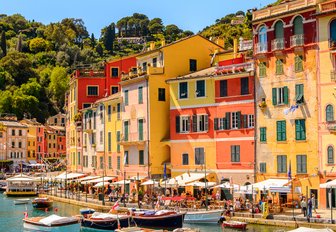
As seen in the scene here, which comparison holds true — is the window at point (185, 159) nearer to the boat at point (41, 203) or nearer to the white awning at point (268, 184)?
the white awning at point (268, 184)

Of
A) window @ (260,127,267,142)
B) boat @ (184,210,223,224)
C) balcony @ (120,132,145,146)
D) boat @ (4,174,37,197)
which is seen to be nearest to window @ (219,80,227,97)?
window @ (260,127,267,142)

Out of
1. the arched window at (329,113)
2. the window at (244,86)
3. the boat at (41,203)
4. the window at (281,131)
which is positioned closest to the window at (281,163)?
the window at (281,131)

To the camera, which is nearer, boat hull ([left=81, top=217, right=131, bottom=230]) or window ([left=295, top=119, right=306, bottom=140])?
boat hull ([left=81, top=217, right=131, bottom=230])

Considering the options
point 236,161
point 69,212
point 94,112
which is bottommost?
point 69,212

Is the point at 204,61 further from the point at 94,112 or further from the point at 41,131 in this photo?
the point at 41,131

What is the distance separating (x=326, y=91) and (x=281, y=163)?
751cm

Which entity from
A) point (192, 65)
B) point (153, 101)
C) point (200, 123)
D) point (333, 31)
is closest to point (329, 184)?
point (333, 31)

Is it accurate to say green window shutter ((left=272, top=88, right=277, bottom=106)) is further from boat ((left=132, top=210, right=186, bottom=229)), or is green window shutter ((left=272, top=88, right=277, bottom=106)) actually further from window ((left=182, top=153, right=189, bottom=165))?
boat ((left=132, top=210, right=186, bottom=229))

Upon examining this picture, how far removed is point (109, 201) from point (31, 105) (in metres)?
113

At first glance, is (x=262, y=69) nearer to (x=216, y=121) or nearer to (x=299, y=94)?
(x=299, y=94)

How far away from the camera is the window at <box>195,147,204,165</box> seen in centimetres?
6281

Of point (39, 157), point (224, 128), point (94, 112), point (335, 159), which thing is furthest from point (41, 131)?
point (335, 159)

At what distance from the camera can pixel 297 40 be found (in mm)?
54406

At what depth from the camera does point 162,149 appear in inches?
2692
